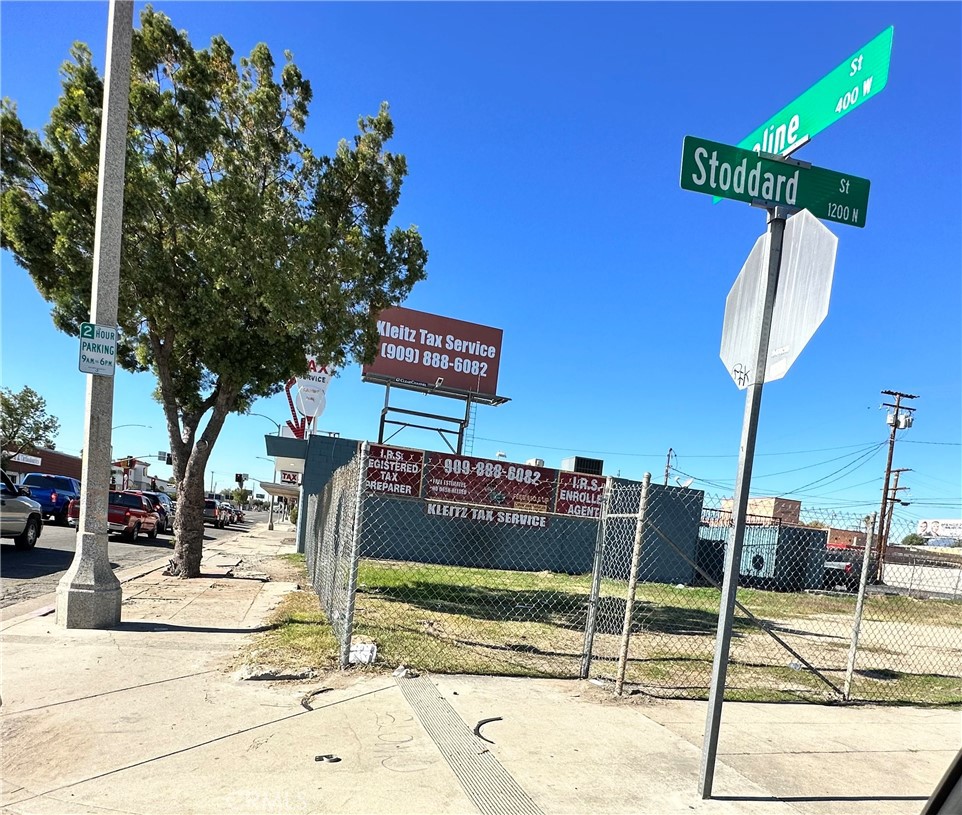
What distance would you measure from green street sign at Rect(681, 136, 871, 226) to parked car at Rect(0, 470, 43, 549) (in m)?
15.5

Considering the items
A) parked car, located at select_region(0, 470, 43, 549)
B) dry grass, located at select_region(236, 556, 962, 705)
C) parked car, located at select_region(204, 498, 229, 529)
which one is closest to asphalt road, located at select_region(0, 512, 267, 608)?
parked car, located at select_region(0, 470, 43, 549)

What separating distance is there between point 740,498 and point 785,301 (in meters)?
1.14

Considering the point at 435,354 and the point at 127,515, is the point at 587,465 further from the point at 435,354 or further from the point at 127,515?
the point at 127,515

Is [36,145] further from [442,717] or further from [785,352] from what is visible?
[785,352]

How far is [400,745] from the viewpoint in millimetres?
4203

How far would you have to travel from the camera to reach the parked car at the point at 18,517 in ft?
45.4

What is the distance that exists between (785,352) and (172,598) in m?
9.27

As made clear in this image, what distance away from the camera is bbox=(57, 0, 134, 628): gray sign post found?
7242 millimetres

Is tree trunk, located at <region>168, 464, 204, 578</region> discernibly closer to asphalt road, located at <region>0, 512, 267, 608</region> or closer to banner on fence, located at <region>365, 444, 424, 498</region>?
asphalt road, located at <region>0, 512, 267, 608</region>

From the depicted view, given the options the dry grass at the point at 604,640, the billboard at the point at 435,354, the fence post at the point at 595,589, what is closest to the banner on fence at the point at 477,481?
the dry grass at the point at 604,640

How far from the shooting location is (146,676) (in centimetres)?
551

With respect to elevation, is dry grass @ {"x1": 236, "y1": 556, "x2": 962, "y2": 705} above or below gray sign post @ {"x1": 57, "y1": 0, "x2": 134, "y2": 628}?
below

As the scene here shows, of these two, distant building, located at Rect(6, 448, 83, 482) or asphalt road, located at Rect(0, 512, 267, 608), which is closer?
Answer: asphalt road, located at Rect(0, 512, 267, 608)

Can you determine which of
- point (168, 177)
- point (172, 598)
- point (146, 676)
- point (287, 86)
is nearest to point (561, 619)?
point (172, 598)
